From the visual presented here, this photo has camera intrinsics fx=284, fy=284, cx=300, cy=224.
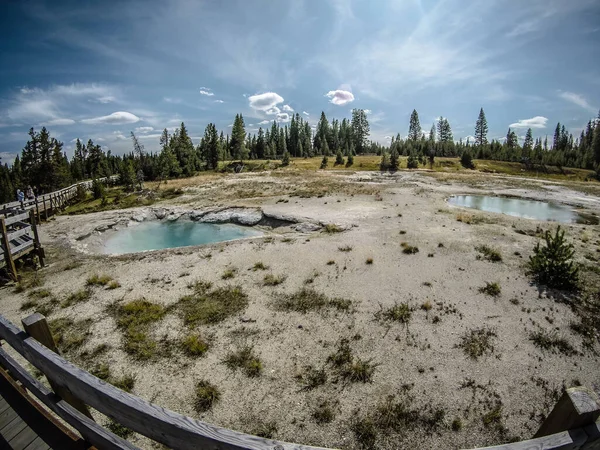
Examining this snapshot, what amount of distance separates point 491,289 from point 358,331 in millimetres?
7488

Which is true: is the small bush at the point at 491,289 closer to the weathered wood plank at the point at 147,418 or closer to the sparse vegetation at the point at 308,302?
the sparse vegetation at the point at 308,302

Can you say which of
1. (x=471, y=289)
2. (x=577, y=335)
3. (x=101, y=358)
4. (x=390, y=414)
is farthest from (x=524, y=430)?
(x=101, y=358)

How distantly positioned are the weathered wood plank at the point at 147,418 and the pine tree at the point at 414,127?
143 meters

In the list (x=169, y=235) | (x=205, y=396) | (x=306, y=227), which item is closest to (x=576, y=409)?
(x=205, y=396)


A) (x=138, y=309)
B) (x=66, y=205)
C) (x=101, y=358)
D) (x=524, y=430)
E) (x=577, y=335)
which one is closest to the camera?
(x=524, y=430)

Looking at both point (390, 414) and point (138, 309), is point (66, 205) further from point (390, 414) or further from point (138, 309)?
point (390, 414)

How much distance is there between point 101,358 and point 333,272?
10842 mm

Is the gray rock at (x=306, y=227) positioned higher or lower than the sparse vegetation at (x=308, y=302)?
higher

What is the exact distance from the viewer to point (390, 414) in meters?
7.34

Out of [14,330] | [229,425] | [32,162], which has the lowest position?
[229,425]

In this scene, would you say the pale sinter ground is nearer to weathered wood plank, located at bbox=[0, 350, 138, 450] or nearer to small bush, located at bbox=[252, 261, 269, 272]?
small bush, located at bbox=[252, 261, 269, 272]

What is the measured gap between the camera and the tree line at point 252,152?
63.9 meters

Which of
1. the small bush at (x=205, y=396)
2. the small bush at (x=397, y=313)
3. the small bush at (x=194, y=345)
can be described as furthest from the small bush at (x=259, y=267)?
the small bush at (x=205, y=396)

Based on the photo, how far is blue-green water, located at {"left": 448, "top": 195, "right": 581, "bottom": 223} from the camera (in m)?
30.6
